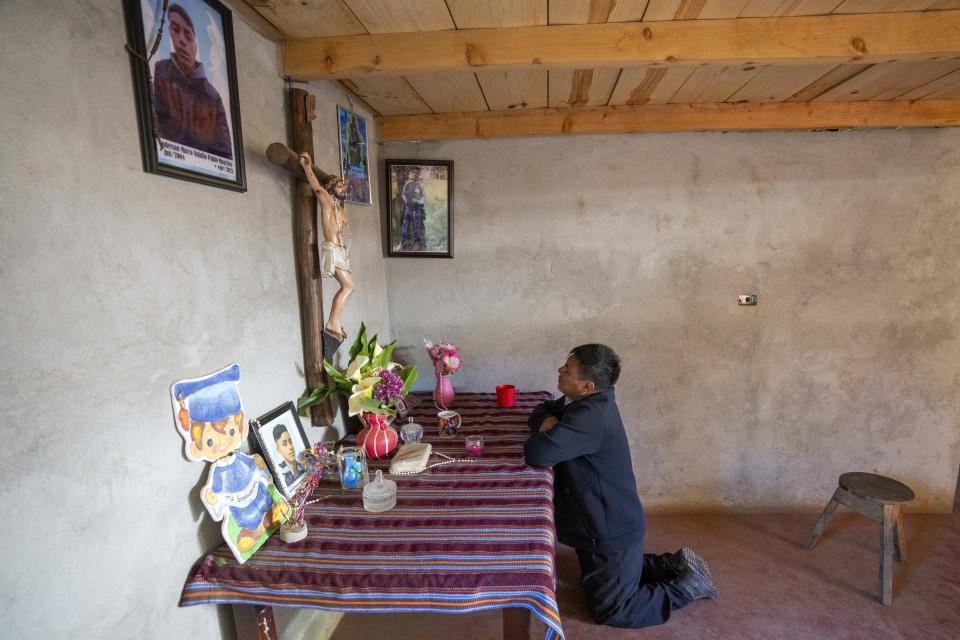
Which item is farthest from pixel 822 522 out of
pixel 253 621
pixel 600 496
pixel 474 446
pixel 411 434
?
pixel 253 621

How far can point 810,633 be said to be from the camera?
1.93 m

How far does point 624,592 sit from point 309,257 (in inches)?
75.8

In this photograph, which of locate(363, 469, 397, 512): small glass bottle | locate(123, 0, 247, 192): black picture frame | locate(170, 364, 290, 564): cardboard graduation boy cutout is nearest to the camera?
locate(123, 0, 247, 192): black picture frame

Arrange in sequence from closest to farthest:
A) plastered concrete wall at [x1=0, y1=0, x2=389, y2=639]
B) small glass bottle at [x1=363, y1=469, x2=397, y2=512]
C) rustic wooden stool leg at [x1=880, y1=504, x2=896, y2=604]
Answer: plastered concrete wall at [x1=0, y1=0, x2=389, y2=639], small glass bottle at [x1=363, y1=469, x2=397, y2=512], rustic wooden stool leg at [x1=880, y1=504, x2=896, y2=604]

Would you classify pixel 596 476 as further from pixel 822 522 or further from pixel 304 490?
pixel 822 522

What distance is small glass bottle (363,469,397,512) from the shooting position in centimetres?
143

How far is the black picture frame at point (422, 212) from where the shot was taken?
2.62 metres

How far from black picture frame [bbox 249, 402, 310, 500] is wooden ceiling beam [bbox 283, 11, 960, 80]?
1230 millimetres

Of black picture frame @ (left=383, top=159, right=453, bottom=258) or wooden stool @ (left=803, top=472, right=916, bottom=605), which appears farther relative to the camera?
black picture frame @ (left=383, top=159, right=453, bottom=258)

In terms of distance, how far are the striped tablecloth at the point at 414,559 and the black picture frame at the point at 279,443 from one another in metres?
0.11

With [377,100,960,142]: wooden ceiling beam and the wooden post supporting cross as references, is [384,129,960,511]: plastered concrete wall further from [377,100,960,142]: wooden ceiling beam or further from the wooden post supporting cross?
the wooden post supporting cross

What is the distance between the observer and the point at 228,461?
49.3 inches

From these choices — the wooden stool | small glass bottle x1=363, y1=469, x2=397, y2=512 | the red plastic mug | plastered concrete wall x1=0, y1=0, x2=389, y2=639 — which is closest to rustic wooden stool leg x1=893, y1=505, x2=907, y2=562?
the wooden stool

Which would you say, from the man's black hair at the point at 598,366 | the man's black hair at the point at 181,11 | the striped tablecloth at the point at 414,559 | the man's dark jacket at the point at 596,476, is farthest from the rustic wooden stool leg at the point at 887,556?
the man's black hair at the point at 181,11
